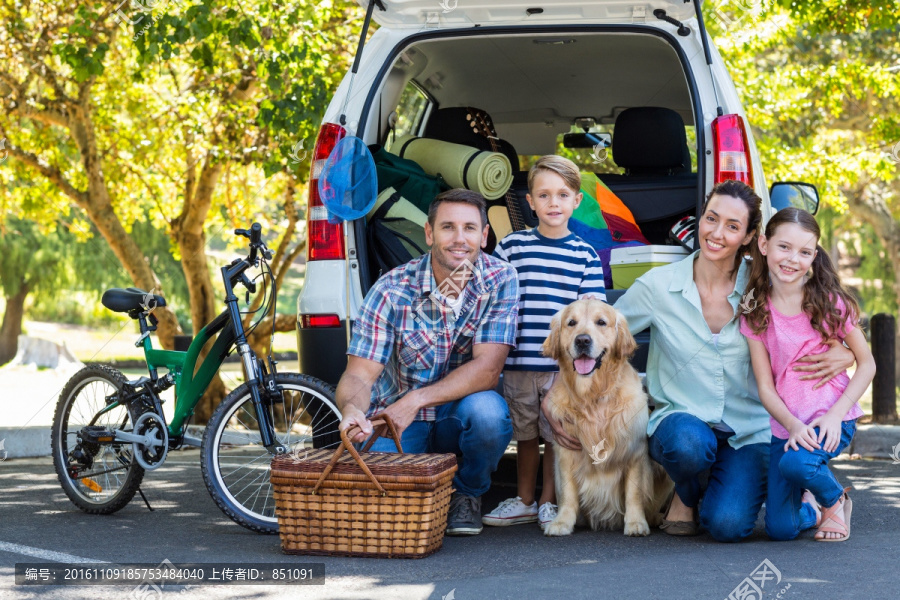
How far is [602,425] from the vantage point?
4074 mm

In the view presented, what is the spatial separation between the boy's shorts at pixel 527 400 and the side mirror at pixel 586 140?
2904mm

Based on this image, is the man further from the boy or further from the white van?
the white van

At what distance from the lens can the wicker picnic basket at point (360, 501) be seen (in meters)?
3.62

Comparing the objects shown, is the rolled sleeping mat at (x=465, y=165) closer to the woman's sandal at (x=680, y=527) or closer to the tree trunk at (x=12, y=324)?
the woman's sandal at (x=680, y=527)

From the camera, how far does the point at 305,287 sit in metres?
4.53

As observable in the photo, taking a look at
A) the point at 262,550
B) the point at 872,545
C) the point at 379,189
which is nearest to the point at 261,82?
the point at 379,189

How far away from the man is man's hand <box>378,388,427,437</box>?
42mm

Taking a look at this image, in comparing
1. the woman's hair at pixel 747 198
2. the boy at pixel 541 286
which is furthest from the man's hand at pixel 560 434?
the woman's hair at pixel 747 198

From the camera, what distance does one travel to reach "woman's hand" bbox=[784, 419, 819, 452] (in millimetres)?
3775

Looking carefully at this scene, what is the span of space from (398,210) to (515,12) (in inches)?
40.4

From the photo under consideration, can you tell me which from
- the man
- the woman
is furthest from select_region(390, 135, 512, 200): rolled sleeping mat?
the woman

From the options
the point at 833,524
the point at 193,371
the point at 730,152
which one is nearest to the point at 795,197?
the point at 730,152

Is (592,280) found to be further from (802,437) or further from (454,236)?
(802,437)

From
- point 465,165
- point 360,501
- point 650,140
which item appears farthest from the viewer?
point 650,140
